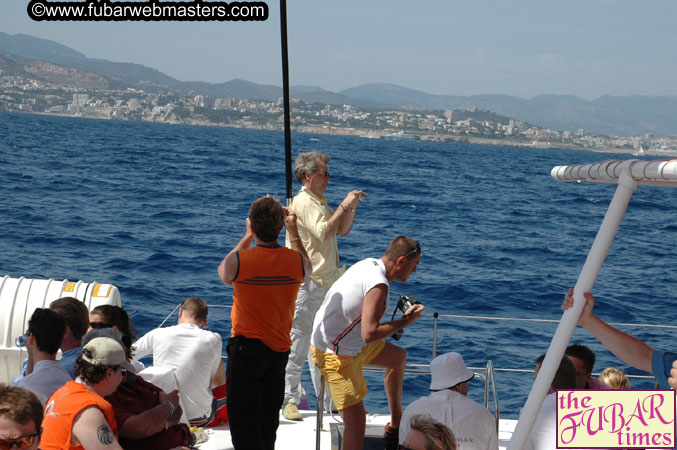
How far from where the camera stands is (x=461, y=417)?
11.1 ft

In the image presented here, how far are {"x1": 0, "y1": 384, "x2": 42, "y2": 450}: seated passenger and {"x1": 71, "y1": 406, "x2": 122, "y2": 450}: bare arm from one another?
0.24 metres

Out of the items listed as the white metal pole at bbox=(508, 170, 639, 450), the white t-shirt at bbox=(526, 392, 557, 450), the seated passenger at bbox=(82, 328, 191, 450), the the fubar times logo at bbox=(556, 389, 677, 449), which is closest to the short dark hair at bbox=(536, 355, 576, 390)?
the white t-shirt at bbox=(526, 392, 557, 450)

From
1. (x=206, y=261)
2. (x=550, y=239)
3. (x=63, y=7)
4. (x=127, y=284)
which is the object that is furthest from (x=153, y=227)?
(x=63, y=7)

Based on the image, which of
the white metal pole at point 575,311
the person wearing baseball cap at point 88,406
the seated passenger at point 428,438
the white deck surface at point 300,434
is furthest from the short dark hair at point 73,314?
the white metal pole at point 575,311

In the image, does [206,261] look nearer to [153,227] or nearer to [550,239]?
[153,227]

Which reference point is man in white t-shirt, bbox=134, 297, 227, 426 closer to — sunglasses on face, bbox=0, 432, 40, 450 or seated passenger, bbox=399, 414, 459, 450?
sunglasses on face, bbox=0, 432, 40, 450

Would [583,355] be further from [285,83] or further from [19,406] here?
[19,406]

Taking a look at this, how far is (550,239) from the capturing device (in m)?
26.8

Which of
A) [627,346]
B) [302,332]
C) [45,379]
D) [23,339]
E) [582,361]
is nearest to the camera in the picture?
[627,346]

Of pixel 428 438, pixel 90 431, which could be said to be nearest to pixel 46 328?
pixel 90 431

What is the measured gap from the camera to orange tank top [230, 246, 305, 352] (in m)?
3.72

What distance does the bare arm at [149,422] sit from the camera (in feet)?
10.1

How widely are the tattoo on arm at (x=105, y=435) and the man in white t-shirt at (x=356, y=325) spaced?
134 centimetres

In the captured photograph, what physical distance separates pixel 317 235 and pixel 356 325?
987 mm
